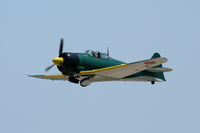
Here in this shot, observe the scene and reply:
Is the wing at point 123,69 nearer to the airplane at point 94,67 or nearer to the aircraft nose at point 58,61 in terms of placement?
the airplane at point 94,67

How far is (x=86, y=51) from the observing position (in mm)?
27719

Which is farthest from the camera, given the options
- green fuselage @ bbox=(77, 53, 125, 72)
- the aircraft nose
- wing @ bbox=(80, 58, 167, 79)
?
green fuselage @ bbox=(77, 53, 125, 72)

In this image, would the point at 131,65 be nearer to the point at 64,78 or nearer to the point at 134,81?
the point at 134,81

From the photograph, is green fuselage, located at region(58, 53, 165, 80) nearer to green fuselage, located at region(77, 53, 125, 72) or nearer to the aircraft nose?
green fuselage, located at region(77, 53, 125, 72)

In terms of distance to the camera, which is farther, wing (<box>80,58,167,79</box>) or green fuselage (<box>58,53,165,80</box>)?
green fuselage (<box>58,53,165,80</box>)

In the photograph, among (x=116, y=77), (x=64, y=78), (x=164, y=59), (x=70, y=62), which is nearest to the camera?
(x=164, y=59)

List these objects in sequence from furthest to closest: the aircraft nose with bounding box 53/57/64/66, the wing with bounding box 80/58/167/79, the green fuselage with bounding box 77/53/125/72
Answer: the green fuselage with bounding box 77/53/125/72, the aircraft nose with bounding box 53/57/64/66, the wing with bounding box 80/58/167/79

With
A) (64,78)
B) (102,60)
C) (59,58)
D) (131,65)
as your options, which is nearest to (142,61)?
(131,65)

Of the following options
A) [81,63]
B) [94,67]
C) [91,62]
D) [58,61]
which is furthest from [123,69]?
[58,61]

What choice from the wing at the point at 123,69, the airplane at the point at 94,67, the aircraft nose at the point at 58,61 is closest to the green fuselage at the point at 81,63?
the airplane at the point at 94,67

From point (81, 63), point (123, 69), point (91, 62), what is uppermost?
point (91, 62)

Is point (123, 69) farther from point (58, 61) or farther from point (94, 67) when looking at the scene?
point (58, 61)

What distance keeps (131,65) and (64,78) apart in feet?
20.9

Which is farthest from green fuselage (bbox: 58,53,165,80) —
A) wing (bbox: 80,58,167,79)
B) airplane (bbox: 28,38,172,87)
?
wing (bbox: 80,58,167,79)
